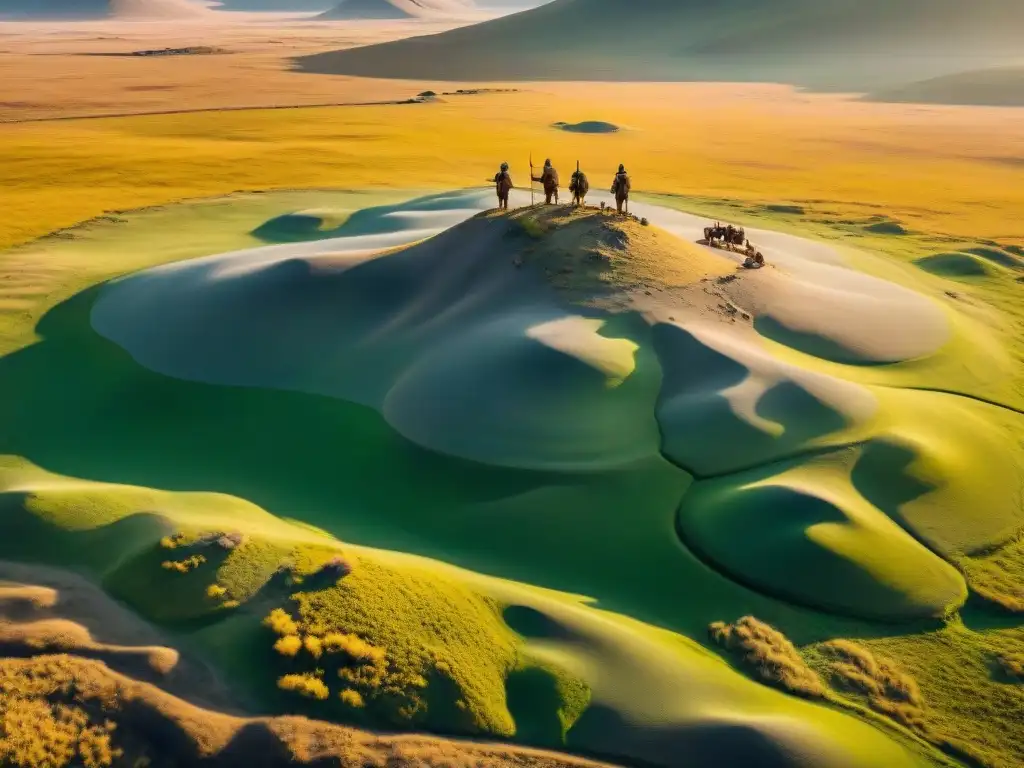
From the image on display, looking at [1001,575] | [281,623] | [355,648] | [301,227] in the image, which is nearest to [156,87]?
[301,227]

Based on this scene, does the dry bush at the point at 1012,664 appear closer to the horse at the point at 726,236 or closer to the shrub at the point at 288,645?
the shrub at the point at 288,645

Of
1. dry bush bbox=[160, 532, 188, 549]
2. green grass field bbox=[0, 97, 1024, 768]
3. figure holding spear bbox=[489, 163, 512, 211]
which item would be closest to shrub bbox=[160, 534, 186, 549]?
dry bush bbox=[160, 532, 188, 549]

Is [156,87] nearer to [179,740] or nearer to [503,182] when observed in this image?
[503,182]

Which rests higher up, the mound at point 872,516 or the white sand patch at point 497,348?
the white sand patch at point 497,348

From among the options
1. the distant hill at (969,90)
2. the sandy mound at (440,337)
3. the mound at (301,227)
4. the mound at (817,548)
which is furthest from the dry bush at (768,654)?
the distant hill at (969,90)

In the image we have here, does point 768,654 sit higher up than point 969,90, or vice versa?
point 969,90

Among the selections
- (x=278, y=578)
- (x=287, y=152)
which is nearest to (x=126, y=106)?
(x=287, y=152)

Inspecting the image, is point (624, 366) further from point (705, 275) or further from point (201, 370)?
point (201, 370)
